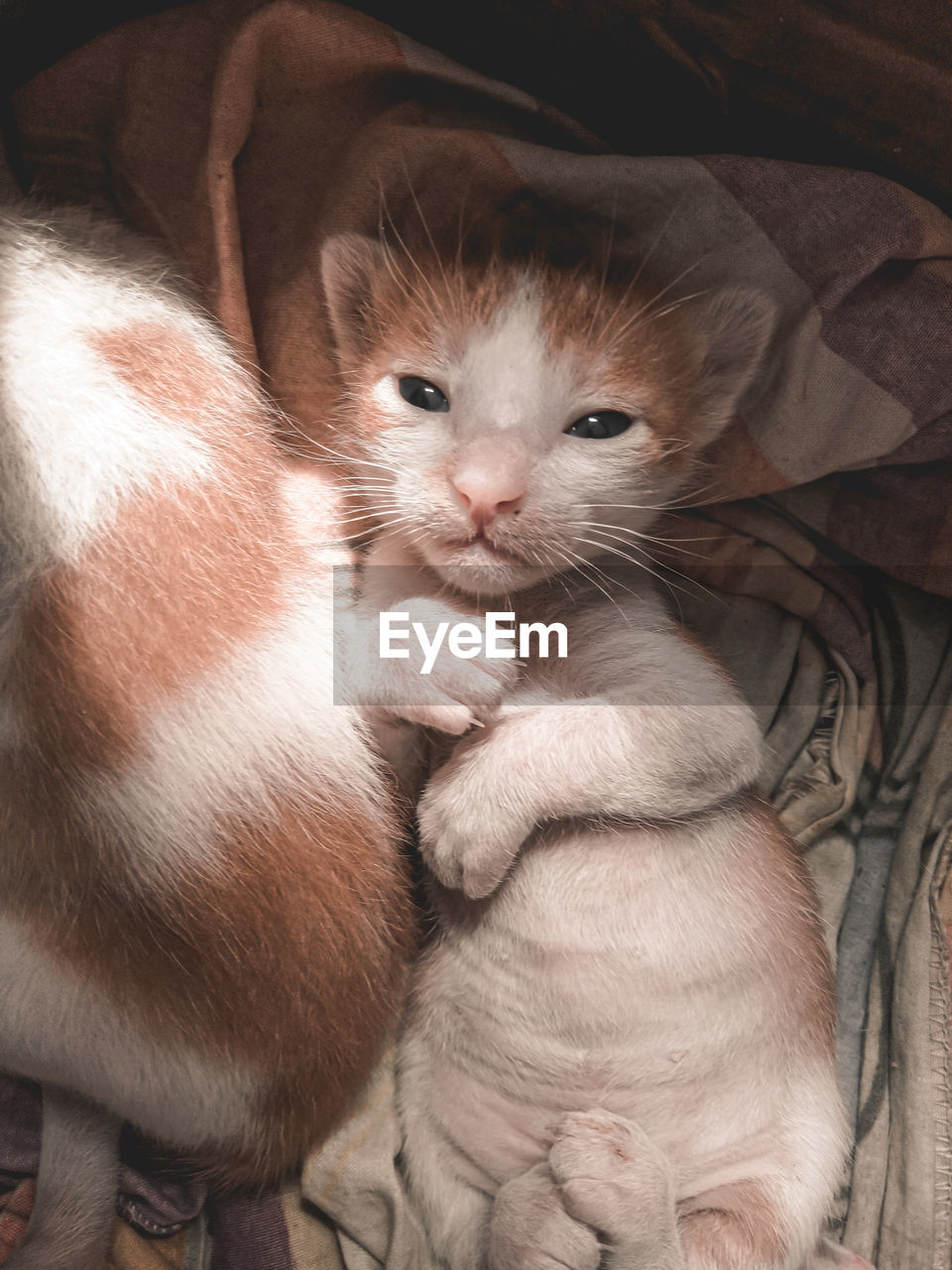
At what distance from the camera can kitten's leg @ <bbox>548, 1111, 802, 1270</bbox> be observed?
2.97 feet

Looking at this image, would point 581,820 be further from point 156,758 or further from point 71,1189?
point 71,1189

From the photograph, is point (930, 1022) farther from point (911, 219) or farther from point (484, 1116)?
point (911, 219)

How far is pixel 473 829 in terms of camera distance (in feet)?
3.14

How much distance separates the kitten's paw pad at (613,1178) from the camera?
2.97ft

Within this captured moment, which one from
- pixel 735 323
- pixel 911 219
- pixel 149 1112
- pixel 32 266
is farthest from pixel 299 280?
pixel 149 1112

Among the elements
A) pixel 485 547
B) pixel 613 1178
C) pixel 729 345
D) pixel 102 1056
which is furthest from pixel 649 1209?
pixel 729 345

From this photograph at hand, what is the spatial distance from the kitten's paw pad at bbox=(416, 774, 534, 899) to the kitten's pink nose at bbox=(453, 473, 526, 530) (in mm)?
266

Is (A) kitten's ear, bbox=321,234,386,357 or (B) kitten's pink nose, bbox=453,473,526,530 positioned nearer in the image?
(B) kitten's pink nose, bbox=453,473,526,530

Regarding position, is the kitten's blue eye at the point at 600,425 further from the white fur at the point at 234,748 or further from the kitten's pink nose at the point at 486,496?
the white fur at the point at 234,748

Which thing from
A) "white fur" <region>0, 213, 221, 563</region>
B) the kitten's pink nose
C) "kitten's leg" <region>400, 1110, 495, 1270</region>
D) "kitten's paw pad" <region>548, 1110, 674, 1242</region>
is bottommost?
"kitten's leg" <region>400, 1110, 495, 1270</region>

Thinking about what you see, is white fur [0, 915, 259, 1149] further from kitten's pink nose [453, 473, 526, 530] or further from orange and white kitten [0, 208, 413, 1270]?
kitten's pink nose [453, 473, 526, 530]

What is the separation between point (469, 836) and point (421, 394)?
451mm

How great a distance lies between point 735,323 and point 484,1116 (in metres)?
0.87

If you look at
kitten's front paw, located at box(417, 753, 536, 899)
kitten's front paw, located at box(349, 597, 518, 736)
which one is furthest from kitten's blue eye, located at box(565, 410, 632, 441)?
kitten's front paw, located at box(417, 753, 536, 899)
